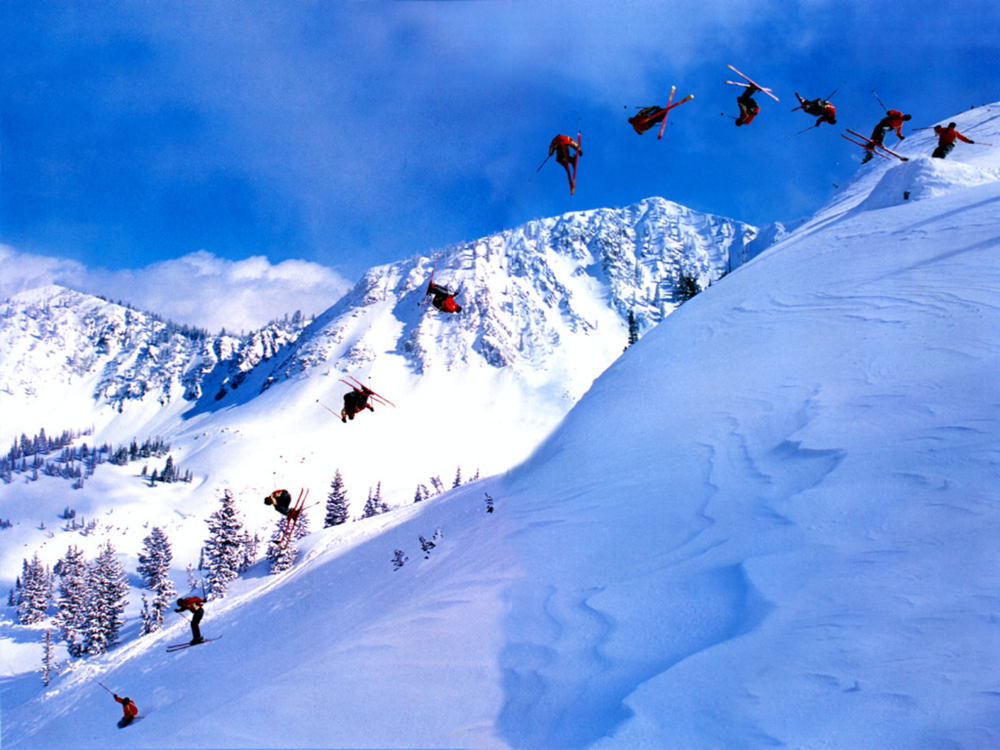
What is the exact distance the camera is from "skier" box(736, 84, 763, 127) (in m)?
11.0

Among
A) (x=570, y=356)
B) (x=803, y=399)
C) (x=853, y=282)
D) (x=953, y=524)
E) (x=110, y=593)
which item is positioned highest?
(x=570, y=356)

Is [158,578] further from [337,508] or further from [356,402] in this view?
[356,402]

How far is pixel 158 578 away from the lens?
4975cm

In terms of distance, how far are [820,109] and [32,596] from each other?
9269 centimetres

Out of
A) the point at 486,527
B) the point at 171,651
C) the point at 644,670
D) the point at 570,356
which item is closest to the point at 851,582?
the point at 644,670

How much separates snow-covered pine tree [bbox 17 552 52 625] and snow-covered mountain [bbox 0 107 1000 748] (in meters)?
68.3

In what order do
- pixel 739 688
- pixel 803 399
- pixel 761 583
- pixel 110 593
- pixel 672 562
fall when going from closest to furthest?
pixel 739 688 < pixel 761 583 < pixel 672 562 < pixel 803 399 < pixel 110 593

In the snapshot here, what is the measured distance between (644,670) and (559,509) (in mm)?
4873

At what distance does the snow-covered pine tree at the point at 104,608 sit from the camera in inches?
1618

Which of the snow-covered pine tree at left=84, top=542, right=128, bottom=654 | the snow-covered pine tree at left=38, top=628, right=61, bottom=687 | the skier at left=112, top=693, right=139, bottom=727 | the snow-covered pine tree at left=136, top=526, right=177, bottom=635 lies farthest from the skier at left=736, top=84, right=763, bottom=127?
the snow-covered pine tree at left=84, top=542, right=128, bottom=654

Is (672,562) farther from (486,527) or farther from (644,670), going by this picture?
(486,527)

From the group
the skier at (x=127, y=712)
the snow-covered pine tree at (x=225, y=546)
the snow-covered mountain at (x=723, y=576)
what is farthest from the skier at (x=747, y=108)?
the snow-covered pine tree at (x=225, y=546)

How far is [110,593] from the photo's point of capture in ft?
139

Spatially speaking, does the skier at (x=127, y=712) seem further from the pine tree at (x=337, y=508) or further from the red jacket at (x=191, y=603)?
the pine tree at (x=337, y=508)
